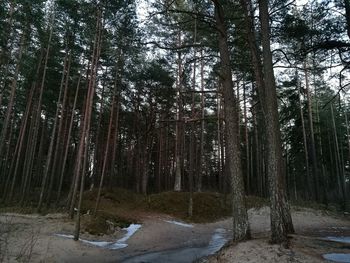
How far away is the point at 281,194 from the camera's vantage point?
7016 mm

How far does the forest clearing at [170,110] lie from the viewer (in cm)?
761

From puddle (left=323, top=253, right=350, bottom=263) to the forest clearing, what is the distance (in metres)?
0.06

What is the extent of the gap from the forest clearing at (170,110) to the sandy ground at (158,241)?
6cm

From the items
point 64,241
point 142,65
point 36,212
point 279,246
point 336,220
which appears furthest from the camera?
point 142,65

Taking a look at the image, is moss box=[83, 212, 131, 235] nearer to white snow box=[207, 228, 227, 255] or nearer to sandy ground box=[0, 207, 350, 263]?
sandy ground box=[0, 207, 350, 263]

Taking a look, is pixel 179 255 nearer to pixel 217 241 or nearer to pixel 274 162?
pixel 217 241

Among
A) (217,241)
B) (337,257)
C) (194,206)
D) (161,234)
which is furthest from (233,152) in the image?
(194,206)

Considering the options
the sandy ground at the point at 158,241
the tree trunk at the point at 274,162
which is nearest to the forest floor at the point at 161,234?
the sandy ground at the point at 158,241

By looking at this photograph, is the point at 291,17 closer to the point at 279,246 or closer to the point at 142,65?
the point at 279,246

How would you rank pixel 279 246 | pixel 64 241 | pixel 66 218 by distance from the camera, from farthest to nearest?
pixel 66 218 < pixel 64 241 < pixel 279 246

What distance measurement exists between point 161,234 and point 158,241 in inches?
44.3

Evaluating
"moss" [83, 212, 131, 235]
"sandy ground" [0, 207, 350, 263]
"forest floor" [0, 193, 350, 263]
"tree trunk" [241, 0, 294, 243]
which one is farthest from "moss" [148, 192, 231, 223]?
"tree trunk" [241, 0, 294, 243]

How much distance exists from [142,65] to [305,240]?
51.3 ft

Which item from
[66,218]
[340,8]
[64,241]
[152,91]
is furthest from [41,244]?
[152,91]
